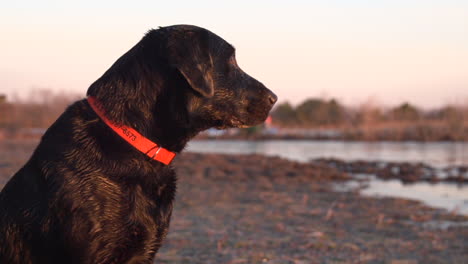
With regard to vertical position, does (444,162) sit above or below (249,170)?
above

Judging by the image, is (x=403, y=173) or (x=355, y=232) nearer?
(x=355, y=232)

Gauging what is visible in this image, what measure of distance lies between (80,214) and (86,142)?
1.64 feet

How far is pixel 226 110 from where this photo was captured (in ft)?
12.1

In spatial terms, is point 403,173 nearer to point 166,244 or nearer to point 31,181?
point 166,244

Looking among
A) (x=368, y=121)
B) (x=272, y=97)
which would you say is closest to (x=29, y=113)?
(x=368, y=121)

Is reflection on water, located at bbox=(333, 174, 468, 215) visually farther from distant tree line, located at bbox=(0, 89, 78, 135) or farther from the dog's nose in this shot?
distant tree line, located at bbox=(0, 89, 78, 135)

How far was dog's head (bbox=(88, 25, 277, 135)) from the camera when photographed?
335 cm

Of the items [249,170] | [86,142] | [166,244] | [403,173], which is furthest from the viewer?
[403,173]

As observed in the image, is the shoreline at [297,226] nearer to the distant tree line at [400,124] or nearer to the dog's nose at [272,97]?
the dog's nose at [272,97]

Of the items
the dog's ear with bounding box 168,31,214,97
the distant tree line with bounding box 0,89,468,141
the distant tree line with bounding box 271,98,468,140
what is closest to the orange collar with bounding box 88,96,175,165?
the dog's ear with bounding box 168,31,214,97

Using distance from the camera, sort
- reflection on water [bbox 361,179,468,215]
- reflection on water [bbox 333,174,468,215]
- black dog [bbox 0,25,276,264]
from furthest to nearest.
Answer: reflection on water [bbox 333,174,468,215] → reflection on water [bbox 361,179,468,215] → black dog [bbox 0,25,276,264]

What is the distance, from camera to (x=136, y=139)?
3.24m

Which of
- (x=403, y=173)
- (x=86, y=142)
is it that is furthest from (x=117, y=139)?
(x=403, y=173)

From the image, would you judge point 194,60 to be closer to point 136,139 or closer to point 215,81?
point 215,81
